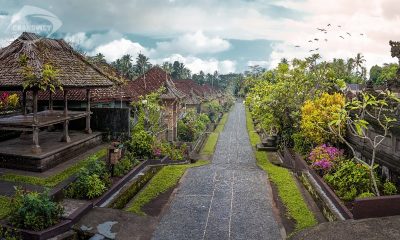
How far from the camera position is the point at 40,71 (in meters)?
13.0

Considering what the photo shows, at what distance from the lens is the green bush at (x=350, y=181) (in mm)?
11219

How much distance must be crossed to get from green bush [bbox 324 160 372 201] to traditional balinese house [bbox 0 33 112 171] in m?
9.81

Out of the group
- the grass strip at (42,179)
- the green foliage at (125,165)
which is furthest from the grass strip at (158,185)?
the grass strip at (42,179)

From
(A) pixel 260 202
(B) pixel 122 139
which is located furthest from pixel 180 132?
(A) pixel 260 202

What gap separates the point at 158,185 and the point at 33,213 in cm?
547

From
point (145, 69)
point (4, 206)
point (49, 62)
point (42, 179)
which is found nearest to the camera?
point (4, 206)

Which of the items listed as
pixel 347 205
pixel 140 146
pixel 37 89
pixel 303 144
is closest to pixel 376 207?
pixel 347 205

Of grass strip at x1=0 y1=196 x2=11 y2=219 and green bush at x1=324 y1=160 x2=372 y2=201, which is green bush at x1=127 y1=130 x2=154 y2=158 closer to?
grass strip at x1=0 y1=196 x2=11 y2=219

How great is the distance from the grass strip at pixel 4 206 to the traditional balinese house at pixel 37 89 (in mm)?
2474

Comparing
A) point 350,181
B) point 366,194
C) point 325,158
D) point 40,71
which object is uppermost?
point 40,71

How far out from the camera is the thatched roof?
13.3m

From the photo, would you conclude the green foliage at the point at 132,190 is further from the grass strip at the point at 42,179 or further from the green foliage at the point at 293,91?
the green foliage at the point at 293,91

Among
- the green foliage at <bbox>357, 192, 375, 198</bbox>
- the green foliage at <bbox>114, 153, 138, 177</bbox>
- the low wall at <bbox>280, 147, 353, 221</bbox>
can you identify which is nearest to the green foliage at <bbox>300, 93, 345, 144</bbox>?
the low wall at <bbox>280, 147, 353, 221</bbox>

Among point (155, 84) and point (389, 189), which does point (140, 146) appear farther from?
point (155, 84)
